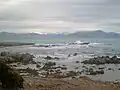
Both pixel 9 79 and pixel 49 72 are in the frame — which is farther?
pixel 49 72

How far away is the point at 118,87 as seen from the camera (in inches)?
853

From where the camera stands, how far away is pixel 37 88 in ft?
64.3

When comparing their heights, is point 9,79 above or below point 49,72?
above

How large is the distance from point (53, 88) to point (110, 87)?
14.2 ft

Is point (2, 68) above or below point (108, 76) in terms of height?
above

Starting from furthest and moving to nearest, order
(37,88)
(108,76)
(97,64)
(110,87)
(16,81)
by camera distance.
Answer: (97,64) → (108,76) → (110,87) → (37,88) → (16,81)

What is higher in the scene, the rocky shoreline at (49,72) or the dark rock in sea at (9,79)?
the dark rock in sea at (9,79)

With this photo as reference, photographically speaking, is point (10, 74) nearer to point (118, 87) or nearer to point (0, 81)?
point (0, 81)

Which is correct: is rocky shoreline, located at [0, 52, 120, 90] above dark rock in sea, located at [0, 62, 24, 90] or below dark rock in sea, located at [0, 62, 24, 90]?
below

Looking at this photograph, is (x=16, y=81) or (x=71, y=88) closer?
(x=16, y=81)

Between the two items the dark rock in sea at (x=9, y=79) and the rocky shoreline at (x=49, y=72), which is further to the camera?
the rocky shoreline at (x=49, y=72)

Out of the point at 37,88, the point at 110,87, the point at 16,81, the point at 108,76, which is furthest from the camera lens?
the point at 108,76

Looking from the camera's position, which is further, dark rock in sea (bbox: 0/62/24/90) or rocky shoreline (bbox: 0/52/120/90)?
rocky shoreline (bbox: 0/52/120/90)

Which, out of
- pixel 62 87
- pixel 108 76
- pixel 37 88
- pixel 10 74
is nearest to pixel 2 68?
pixel 10 74
